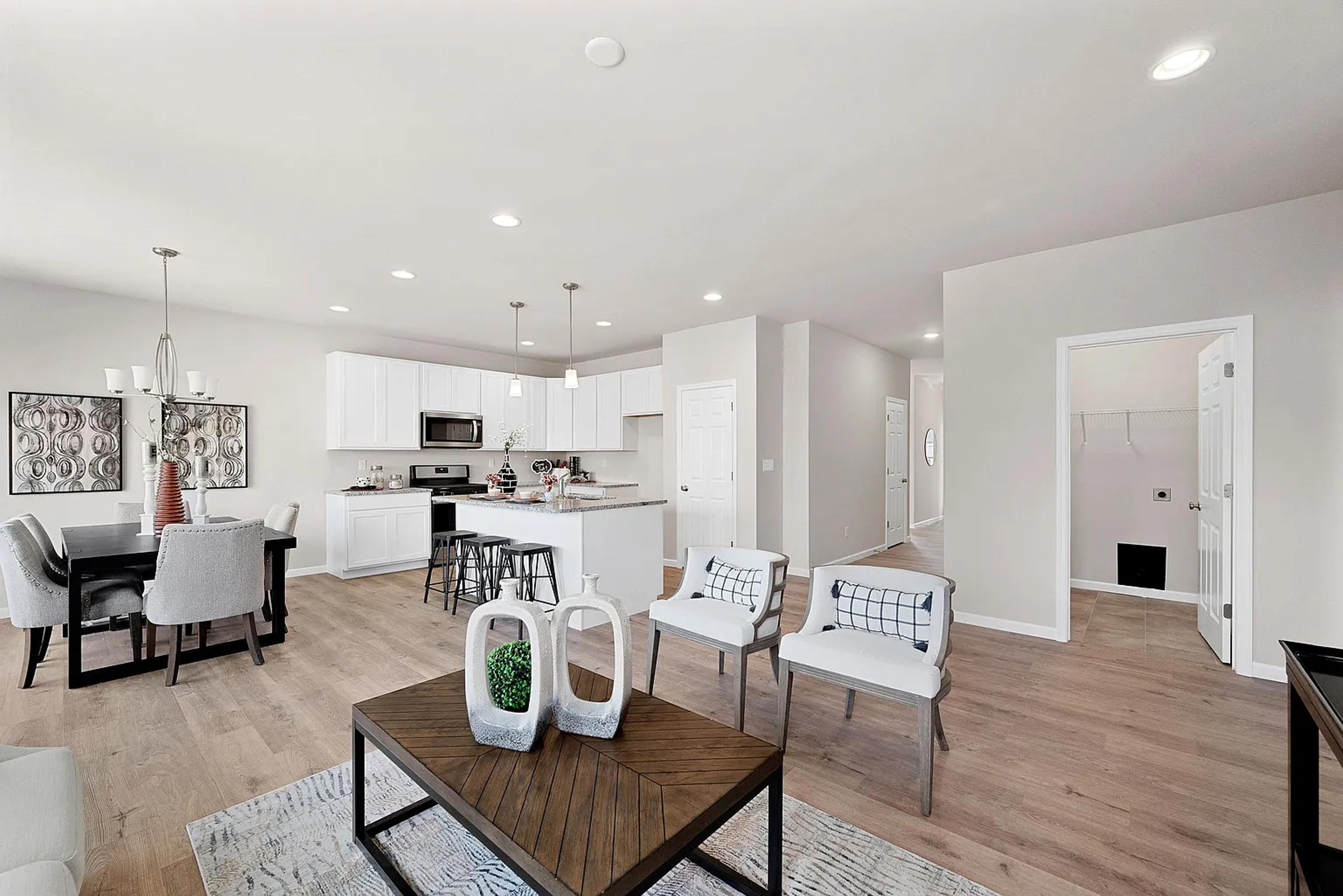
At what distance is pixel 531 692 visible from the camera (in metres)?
1.52

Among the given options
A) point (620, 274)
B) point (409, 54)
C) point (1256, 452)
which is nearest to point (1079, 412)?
point (1256, 452)

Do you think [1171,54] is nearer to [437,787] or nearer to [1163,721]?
[1163,721]

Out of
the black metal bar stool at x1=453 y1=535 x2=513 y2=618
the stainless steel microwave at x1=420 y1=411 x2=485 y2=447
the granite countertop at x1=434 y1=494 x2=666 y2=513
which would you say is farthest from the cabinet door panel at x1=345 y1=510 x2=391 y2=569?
the granite countertop at x1=434 y1=494 x2=666 y2=513

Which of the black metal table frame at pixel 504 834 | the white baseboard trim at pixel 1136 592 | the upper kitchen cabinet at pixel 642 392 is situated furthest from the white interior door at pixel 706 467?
the black metal table frame at pixel 504 834

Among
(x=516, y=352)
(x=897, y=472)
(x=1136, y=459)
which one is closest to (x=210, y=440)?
(x=516, y=352)

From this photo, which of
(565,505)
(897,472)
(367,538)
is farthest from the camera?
(897,472)

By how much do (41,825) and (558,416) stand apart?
21.4 ft

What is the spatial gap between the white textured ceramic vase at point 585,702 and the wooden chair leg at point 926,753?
1.07m

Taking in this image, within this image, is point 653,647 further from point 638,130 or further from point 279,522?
point 279,522

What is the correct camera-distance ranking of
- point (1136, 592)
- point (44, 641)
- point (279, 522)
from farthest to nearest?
1. point (1136, 592)
2. point (279, 522)
3. point (44, 641)

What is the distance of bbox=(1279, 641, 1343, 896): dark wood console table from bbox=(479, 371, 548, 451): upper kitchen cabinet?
661 cm

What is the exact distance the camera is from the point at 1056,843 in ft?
5.92

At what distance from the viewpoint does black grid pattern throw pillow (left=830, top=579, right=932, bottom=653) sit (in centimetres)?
228

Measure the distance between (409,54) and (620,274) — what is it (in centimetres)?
240
